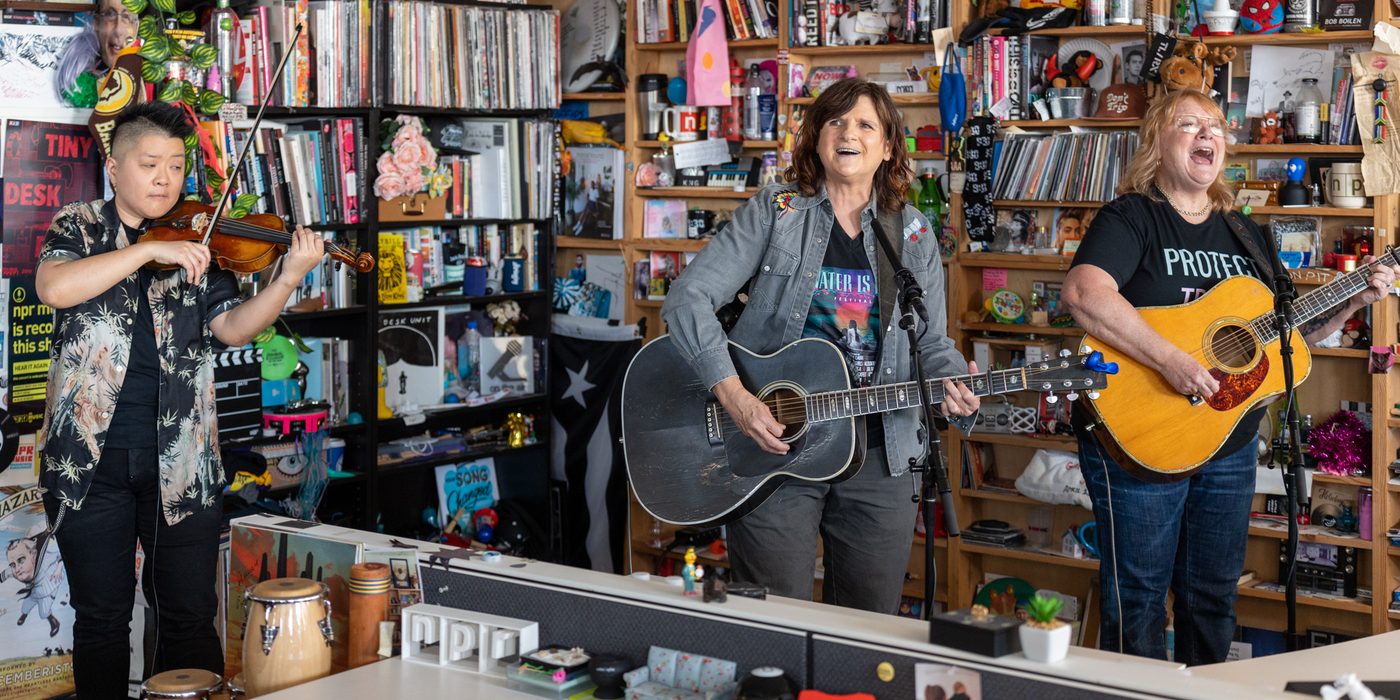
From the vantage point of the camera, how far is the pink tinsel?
3895 mm

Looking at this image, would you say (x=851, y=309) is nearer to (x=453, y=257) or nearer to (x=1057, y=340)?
(x=1057, y=340)

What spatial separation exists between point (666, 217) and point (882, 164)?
88.1 inches

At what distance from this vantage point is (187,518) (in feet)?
9.86

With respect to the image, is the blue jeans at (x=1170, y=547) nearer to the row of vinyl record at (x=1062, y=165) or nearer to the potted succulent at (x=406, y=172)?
the row of vinyl record at (x=1062, y=165)

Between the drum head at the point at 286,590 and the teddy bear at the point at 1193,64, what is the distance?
288cm

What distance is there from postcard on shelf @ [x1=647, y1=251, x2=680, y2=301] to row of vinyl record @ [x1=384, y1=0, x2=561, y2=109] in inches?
27.0

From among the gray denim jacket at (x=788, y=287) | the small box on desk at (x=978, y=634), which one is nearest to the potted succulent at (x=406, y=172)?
the gray denim jacket at (x=788, y=287)

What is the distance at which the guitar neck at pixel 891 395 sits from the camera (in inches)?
108

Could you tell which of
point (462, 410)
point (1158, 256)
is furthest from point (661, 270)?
point (1158, 256)

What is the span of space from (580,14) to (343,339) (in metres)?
1.56

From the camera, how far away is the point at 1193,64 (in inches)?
156

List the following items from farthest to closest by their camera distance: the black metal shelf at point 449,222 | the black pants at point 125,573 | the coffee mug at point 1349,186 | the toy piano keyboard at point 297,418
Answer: the black metal shelf at point 449,222 < the toy piano keyboard at point 297,418 < the coffee mug at point 1349,186 < the black pants at point 125,573

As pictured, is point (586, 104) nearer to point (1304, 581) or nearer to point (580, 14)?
point (580, 14)

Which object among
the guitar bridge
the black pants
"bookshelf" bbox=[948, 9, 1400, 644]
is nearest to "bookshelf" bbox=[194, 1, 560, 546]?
the black pants
